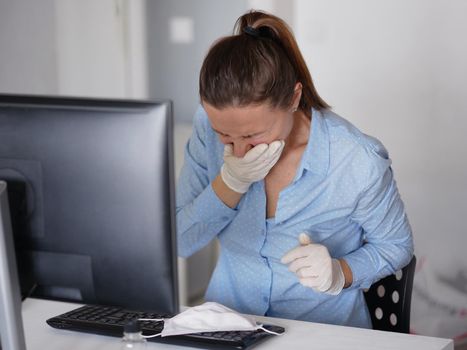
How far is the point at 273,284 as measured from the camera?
179cm

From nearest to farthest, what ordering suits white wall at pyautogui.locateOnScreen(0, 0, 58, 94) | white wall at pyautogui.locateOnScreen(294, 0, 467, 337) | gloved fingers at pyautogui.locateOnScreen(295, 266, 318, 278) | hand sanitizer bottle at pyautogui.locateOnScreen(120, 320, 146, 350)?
hand sanitizer bottle at pyautogui.locateOnScreen(120, 320, 146, 350), gloved fingers at pyautogui.locateOnScreen(295, 266, 318, 278), white wall at pyautogui.locateOnScreen(294, 0, 467, 337), white wall at pyautogui.locateOnScreen(0, 0, 58, 94)

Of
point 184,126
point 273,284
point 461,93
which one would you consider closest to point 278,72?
point 273,284

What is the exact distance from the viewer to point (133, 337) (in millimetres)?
1188

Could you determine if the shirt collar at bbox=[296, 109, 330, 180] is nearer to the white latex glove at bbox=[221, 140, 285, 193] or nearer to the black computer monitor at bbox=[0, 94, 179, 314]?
the white latex glove at bbox=[221, 140, 285, 193]

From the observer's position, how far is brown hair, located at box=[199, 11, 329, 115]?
1.55m

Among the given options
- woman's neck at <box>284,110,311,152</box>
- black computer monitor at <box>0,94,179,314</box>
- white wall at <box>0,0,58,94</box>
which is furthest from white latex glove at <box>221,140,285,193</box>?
white wall at <box>0,0,58,94</box>

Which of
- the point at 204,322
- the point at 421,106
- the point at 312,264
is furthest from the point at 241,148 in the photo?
the point at 421,106

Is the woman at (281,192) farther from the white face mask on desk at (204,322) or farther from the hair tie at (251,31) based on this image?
the white face mask on desk at (204,322)

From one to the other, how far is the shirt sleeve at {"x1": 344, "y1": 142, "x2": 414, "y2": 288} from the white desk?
0.24 metres

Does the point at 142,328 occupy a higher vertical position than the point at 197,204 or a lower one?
lower

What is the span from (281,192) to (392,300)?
0.34 m

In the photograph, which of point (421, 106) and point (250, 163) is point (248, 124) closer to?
point (250, 163)

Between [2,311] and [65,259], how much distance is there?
15 cm

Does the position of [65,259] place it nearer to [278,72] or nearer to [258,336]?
[258,336]
